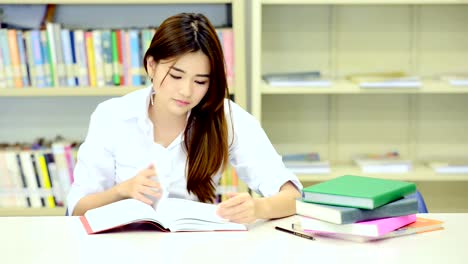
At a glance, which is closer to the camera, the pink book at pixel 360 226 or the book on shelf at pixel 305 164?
the pink book at pixel 360 226

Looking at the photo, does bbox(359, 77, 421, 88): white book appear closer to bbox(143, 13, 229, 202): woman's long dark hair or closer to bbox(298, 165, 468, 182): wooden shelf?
bbox(298, 165, 468, 182): wooden shelf

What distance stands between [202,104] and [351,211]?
1.96 feet

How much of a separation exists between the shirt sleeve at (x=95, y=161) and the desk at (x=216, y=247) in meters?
0.29

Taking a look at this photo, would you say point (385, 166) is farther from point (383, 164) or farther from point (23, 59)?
point (23, 59)

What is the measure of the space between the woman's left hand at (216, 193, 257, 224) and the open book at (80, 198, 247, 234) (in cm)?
2

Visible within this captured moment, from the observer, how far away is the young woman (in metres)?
1.72

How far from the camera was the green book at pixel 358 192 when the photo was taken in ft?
4.59

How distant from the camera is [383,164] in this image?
2.89 meters

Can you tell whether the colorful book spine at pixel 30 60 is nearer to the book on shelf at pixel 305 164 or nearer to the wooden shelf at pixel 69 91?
the wooden shelf at pixel 69 91

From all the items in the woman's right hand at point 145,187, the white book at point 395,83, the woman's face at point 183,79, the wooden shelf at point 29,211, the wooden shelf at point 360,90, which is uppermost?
the woman's face at point 183,79

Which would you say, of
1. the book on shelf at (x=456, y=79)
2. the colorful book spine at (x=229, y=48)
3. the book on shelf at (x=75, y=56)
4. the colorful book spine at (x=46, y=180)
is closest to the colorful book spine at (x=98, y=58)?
the book on shelf at (x=75, y=56)

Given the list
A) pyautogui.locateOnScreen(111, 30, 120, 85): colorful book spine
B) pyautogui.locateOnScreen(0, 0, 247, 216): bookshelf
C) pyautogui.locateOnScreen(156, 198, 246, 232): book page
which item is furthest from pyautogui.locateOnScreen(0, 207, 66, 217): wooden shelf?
pyautogui.locateOnScreen(156, 198, 246, 232): book page

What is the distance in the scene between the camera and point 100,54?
2766 mm

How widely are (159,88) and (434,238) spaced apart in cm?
79
